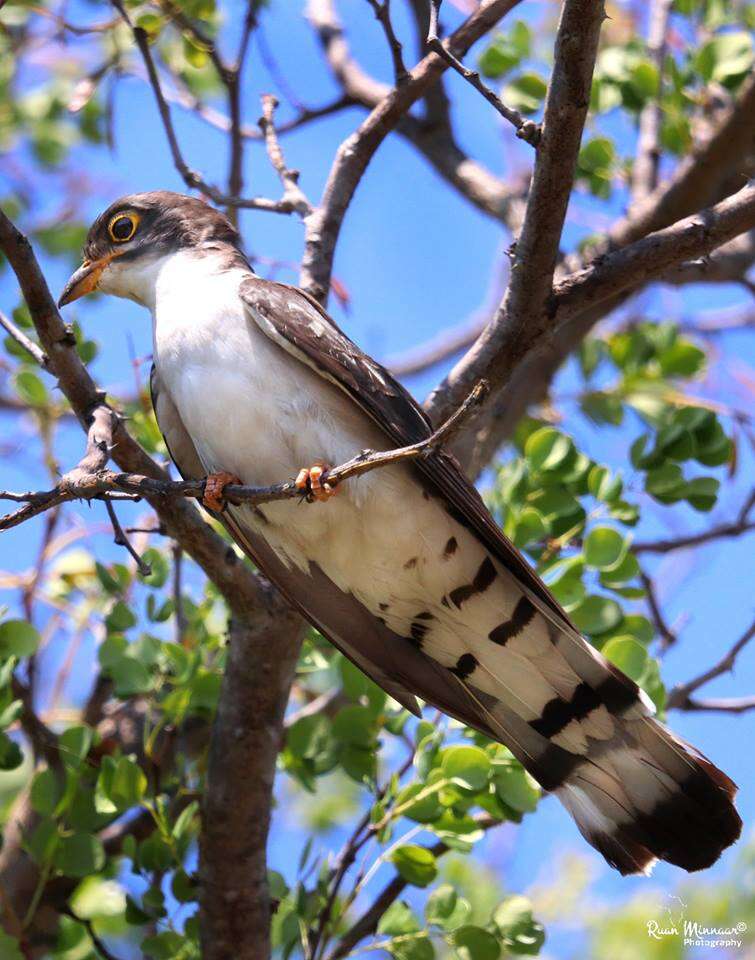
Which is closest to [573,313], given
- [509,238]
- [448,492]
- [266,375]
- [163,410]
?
[448,492]

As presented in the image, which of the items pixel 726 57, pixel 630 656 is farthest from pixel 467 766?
pixel 726 57

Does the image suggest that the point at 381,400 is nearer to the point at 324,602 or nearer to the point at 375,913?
the point at 324,602

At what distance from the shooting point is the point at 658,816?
3.86 metres

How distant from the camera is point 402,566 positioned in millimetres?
4031

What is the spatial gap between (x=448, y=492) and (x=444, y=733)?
39.8 inches

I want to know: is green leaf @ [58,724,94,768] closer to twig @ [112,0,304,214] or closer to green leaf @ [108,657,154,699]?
green leaf @ [108,657,154,699]

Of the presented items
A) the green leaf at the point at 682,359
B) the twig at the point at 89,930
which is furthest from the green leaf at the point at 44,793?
the green leaf at the point at 682,359

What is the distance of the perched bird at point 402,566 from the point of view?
12.5ft

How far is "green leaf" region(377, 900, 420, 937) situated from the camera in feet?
13.3

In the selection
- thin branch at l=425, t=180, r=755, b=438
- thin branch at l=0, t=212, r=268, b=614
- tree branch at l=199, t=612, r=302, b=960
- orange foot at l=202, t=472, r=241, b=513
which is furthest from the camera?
tree branch at l=199, t=612, r=302, b=960

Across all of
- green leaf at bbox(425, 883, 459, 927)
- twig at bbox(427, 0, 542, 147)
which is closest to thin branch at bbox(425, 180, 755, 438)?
twig at bbox(427, 0, 542, 147)

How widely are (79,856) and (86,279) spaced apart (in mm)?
2062

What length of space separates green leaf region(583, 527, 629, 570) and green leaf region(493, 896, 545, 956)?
1159 millimetres

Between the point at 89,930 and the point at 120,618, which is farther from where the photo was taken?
the point at 120,618
